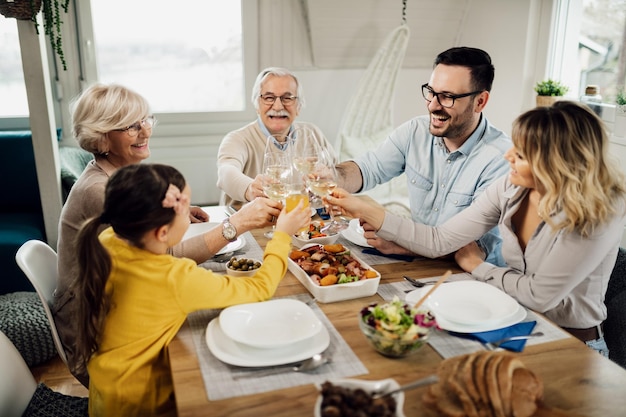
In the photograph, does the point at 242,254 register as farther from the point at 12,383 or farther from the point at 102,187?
the point at 12,383

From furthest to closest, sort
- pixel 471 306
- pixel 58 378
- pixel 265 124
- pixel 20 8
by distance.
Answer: pixel 265 124, pixel 20 8, pixel 58 378, pixel 471 306

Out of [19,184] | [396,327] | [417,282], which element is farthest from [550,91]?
[19,184]

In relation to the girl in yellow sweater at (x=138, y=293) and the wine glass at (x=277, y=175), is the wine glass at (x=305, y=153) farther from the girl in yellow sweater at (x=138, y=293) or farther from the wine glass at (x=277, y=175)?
the girl in yellow sweater at (x=138, y=293)

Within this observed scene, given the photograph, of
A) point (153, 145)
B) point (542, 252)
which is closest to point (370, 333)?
point (542, 252)

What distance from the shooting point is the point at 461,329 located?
50.7 inches

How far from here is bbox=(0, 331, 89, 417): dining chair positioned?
1412 millimetres

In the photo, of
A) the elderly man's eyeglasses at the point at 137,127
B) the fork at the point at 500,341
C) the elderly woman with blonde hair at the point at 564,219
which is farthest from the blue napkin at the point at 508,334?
the elderly man's eyeglasses at the point at 137,127

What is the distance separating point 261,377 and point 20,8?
250 centimetres

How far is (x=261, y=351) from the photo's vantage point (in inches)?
46.2

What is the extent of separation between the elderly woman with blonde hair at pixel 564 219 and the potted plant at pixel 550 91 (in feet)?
6.06

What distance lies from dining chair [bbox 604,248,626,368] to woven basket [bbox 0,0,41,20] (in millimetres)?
2816

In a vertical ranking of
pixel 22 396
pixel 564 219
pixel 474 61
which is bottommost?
pixel 22 396

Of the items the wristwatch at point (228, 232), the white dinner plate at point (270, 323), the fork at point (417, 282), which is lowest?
the fork at point (417, 282)

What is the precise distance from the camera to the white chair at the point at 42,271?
1.56 meters
